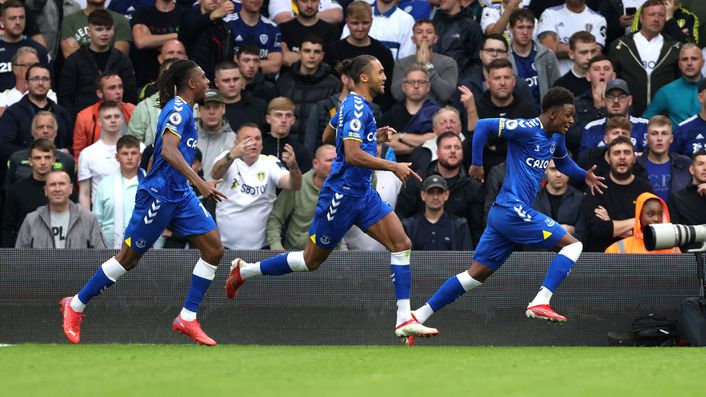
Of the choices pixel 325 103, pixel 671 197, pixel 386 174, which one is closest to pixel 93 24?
pixel 325 103

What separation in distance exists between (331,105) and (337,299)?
325cm

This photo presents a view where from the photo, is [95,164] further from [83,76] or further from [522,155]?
[522,155]

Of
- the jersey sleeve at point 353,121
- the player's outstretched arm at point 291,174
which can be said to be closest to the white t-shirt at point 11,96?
the player's outstretched arm at point 291,174

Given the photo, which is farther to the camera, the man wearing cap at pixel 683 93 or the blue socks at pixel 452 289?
the man wearing cap at pixel 683 93

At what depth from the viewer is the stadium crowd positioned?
1326cm

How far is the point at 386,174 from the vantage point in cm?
1405

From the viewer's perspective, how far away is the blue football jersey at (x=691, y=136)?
569 inches

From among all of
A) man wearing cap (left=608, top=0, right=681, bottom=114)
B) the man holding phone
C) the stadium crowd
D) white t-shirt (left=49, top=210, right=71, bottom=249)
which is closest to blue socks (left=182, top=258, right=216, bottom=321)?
the stadium crowd

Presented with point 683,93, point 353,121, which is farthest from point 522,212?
point 683,93

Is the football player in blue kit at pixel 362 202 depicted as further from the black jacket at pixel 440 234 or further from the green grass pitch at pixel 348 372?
the black jacket at pixel 440 234

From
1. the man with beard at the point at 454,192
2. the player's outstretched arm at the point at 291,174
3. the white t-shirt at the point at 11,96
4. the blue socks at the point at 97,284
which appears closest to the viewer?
the blue socks at the point at 97,284

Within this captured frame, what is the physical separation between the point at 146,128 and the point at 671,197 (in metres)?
5.78

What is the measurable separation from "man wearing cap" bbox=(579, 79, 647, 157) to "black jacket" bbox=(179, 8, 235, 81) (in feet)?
15.1

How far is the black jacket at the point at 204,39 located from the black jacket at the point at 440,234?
13.2 feet
